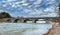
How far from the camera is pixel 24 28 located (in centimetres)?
448

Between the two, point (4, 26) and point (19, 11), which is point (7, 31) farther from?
point (19, 11)

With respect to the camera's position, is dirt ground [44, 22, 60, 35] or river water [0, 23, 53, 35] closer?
dirt ground [44, 22, 60, 35]

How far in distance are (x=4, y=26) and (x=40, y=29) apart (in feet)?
3.33

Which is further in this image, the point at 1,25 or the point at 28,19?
the point at 1,25

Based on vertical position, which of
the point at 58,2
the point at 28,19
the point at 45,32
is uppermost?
the point at 58,2

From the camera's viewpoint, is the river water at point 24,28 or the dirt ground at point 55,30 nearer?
the dirt ground at point 55,30

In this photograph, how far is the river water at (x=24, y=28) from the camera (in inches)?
165

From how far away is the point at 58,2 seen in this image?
4379 millimetres

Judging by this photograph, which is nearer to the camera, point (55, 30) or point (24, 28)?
point (55, 30)

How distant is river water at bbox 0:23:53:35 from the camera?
4191 millimetres

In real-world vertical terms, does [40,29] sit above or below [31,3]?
below

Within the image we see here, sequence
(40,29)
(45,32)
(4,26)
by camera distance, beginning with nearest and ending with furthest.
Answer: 1. (45,32)
2. (40,29)
3. (4,26)

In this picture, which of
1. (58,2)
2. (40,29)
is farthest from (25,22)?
(58,2)

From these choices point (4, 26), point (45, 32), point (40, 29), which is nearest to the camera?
point (45, 32)
